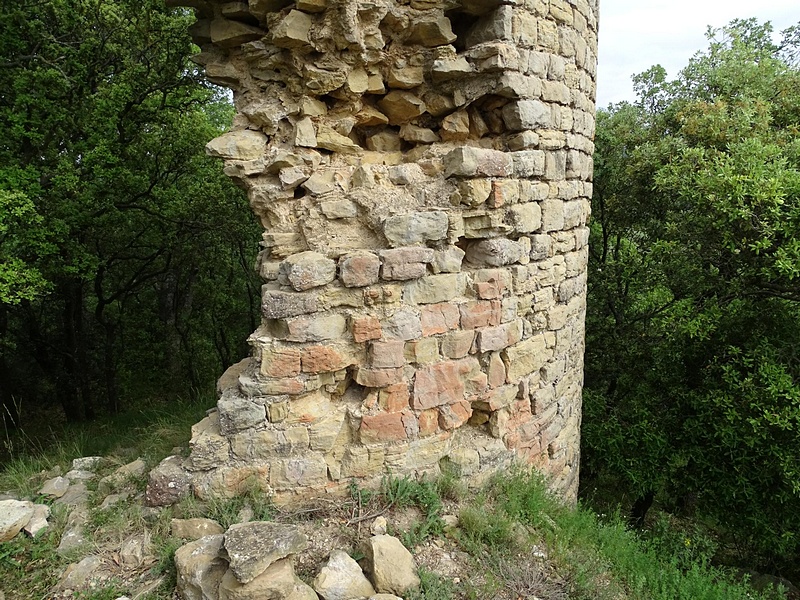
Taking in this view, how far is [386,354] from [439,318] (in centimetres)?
40

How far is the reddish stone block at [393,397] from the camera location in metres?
3.15

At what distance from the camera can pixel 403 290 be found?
3.16 m

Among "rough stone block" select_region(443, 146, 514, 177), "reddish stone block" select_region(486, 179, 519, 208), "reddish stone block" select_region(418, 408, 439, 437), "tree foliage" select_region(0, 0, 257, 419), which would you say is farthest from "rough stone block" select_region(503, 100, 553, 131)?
"tree foliage" select_region(0, 0, 257, 419)

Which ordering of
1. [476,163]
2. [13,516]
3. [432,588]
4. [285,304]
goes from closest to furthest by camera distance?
[432,588]
[13,516]
[285,304]
[476,163]

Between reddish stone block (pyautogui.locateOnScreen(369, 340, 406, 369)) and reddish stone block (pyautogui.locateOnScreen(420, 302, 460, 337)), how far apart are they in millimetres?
192

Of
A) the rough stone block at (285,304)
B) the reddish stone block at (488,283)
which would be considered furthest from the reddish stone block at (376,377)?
the reddish stone block at (488,283)

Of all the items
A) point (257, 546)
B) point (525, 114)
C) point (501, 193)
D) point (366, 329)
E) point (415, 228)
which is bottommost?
point (257, 546)

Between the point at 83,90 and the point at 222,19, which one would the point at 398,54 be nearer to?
the point at 222,19

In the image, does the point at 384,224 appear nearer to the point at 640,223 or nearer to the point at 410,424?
the point at 410,424

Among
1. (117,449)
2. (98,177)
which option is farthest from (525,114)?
(98,177)

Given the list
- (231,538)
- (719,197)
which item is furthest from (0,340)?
(719,197)

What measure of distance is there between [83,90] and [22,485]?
18.7 feet

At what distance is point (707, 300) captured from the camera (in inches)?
231

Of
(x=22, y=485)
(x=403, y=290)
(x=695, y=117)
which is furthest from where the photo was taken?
(x=695, y=117)
